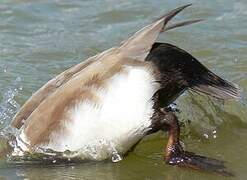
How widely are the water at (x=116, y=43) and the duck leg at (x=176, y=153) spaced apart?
6cm

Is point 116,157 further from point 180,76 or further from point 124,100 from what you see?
point 180,76

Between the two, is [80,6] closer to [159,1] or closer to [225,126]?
[159,1]

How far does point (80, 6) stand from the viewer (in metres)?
8.44

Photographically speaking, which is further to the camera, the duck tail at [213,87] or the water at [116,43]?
the water at [116,43]

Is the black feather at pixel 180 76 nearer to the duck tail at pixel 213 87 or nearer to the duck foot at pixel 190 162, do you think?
the duck tail at pixel 213 87

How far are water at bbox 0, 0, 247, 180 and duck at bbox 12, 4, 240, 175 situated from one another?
6.1 inches

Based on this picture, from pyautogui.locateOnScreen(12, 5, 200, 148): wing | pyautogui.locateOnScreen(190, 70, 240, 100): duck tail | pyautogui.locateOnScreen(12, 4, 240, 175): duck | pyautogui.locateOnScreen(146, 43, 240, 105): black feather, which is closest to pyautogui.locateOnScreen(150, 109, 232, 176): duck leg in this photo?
pyautogui.locateOnScreen(12, 4, 240, 175): duck

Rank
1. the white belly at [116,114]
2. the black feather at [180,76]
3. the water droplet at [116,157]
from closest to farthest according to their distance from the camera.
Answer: the white belly at [116,114] < the black feather at [180,76] < the water droplet at [116,157]

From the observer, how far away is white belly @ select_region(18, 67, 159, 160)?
13.3 ft

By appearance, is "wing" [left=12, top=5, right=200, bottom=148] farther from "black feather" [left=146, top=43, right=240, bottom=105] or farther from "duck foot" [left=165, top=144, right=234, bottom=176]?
"duck foot" [left=165, top=144, right=234, bottom=176]

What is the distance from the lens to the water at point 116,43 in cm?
443

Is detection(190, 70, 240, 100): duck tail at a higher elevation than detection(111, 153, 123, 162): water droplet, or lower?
higher

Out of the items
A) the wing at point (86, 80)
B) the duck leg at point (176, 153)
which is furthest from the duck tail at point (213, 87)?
the wing at point (86, 80)

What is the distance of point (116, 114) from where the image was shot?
4047mm
